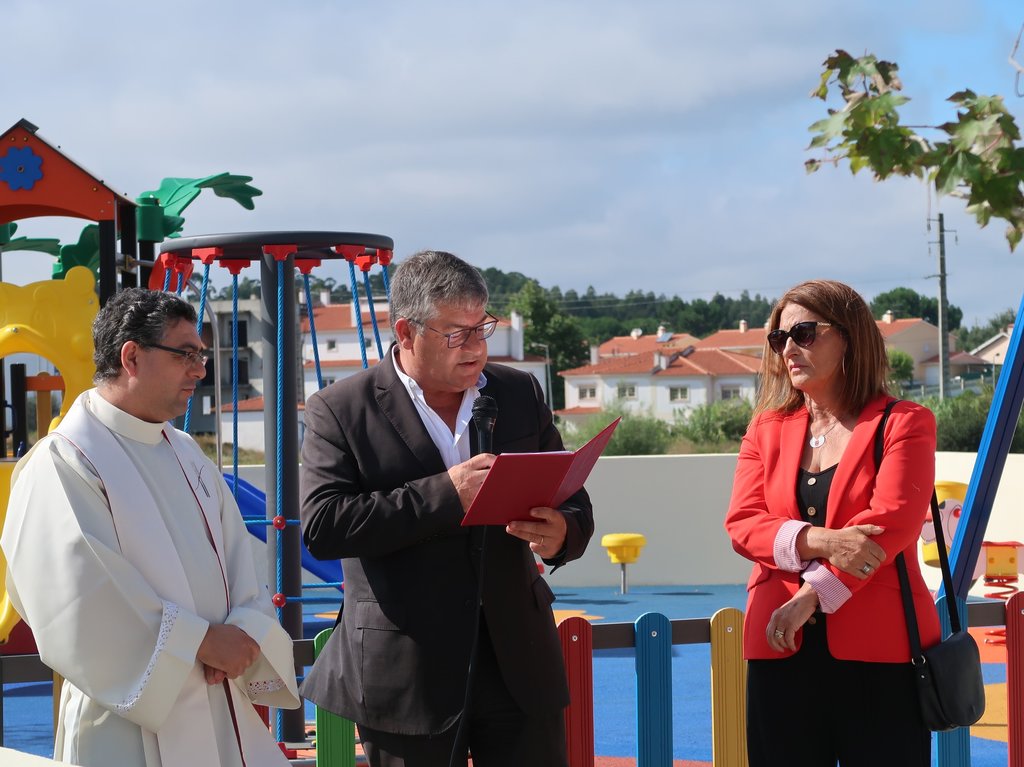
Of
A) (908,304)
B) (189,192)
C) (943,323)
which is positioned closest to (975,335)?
(908,304)

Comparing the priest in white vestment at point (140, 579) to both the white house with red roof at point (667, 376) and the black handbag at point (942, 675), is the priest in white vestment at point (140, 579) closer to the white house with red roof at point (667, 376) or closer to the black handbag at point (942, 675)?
the black handbag at point (942, 675)

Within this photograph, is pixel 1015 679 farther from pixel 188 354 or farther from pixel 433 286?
pixel 188 354

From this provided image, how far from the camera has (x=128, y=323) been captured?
2.67 meters

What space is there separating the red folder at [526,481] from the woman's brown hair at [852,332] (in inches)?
28.0

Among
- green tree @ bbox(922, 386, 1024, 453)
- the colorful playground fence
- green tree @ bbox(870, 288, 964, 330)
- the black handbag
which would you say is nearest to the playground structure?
the colorful playground fence

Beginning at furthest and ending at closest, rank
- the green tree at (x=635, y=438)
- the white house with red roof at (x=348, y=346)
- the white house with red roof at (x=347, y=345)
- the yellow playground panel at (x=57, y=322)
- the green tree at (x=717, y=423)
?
1. the white house with red roof at (x=347, y=345)
2. the white house with red roof at (x=348, y=346)
3. the green tree at (x=717, y=423)
4. the green tree at (x=635, y=438)
5. the yellow playground panel at (x=57, y=322)

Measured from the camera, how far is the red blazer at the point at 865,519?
281 centimetres

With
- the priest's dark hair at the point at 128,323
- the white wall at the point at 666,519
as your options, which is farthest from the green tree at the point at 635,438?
the priest's dark hair at the point at 128,323

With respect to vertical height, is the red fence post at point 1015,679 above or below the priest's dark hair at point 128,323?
below

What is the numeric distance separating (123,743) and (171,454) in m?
0.65

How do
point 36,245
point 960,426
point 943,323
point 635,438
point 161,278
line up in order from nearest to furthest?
1. point 161,278
2. point 36,245
3. point 960,426
4. point 635,438
5. point 943,323

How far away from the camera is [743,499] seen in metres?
3.04

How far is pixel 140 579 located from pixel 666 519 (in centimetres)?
1448


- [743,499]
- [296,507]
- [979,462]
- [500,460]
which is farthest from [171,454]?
[296,507]
